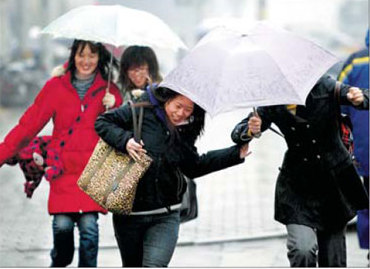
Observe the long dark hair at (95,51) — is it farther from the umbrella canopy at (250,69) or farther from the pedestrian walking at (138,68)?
the umbrella canopy at (250,69)

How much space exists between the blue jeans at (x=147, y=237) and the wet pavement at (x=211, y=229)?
219 cm

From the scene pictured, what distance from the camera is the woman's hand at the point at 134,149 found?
5059 millimetres

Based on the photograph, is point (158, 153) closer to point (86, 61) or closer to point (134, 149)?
point (134, 149)

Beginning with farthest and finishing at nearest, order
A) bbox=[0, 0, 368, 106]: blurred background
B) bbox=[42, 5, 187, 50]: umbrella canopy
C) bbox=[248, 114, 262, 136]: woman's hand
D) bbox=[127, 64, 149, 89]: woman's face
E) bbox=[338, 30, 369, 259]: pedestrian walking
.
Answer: bbox=[0, 0, 368, 106]: blurred background < bbox=[338, 30, 369, 259]: pedestrian walking < bbox=[127, 64, 149, 89]: woman's face < bbox=[42, 5, 187, 50]: umbrella canopy < bbox=[248, 114, 262, 136]: woman's hand

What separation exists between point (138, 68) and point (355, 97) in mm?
1683

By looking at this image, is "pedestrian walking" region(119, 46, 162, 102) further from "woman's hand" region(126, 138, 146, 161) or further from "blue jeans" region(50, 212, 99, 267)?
"woman's hand" region(126, 138, 146, 161)

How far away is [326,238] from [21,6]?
29.6m

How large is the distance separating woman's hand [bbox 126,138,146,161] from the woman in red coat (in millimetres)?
1012

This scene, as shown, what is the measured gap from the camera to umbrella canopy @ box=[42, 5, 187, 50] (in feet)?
19.8

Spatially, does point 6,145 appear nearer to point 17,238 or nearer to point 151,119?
point 151,119

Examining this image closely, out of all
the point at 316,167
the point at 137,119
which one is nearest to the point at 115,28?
the point at 137,119

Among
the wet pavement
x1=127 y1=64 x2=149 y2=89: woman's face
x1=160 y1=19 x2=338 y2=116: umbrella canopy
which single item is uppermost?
x1=160 y1=19 x2=338 y2=116: umbrella canopy

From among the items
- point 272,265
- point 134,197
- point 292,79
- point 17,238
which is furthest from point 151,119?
point 17,238

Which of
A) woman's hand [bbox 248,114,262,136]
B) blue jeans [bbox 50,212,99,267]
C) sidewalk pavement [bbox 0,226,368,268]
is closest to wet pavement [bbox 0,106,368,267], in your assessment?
sidewalk pavement [bbox 0,226,368,268]
